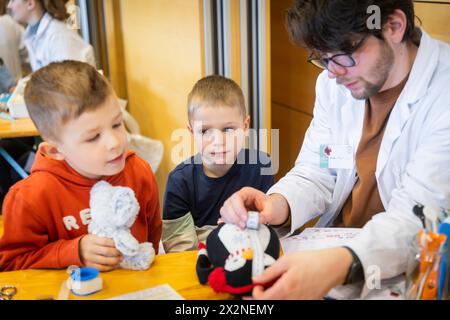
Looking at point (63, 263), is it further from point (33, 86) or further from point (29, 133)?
point (29, 133)

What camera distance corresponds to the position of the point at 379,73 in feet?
4.61

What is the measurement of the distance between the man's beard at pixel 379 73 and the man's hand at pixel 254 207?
37 cm

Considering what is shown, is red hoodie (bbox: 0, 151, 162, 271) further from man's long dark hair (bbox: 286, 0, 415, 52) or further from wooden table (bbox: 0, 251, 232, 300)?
man's long dark hair (bbox: 286, 0, 415, 52)

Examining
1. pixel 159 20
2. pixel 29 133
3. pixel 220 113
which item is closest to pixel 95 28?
pixel 159 20

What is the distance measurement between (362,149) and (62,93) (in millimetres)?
875

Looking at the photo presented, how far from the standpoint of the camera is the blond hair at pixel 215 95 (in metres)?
1.67

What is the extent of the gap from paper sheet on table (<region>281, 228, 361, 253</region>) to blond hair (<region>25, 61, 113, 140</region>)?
0.57 meters

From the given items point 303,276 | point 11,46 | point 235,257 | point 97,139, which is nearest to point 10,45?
point 11,46

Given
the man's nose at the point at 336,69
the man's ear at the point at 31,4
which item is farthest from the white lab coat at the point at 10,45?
the man's nose at the point at 336,69

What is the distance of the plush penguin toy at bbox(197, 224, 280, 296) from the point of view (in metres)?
1.02

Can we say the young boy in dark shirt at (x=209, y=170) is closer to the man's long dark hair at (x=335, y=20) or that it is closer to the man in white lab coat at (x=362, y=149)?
the man in white lab coat at (x=362, y=149)

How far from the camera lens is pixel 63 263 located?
1.18 meters

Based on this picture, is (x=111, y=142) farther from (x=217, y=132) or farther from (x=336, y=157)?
(x=336, y=157)

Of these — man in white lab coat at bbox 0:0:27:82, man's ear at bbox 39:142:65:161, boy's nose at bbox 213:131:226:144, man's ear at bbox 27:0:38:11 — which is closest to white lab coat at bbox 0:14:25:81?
man in white lab coat at bbox 0:0:27:82
